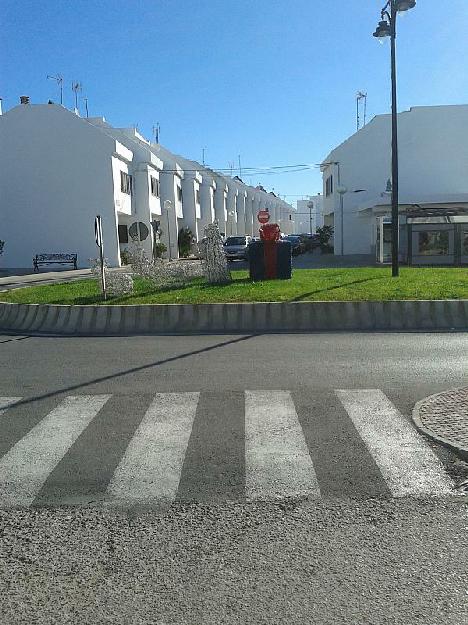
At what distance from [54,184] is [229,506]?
Result: 36.5 metres

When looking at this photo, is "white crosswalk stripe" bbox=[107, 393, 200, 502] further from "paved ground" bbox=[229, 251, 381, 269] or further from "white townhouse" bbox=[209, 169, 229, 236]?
"white townhouse" bbox=[209, 169, 229, 236]

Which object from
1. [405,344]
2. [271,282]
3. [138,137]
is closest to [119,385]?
[405,344]

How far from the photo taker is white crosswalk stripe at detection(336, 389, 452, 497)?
173 inches

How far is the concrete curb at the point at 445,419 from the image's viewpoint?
16.6 feet

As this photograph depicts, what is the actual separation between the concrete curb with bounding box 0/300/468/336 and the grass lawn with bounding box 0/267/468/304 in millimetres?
832

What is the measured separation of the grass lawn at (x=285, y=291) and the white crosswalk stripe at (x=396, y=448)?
7057mm

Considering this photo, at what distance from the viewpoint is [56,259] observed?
35.6 metres

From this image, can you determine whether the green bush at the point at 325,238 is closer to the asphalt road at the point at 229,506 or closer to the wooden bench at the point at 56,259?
the wooden bench at the point at 56,259

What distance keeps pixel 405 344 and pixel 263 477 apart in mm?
6389

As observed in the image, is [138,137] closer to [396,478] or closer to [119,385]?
[119,385]

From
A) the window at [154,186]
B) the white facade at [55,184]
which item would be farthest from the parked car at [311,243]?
the white facade at [55,184]

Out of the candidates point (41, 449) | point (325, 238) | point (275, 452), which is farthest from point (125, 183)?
point (275, 452)

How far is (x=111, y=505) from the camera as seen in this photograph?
4.17m

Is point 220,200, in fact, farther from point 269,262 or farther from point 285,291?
point 285,291
